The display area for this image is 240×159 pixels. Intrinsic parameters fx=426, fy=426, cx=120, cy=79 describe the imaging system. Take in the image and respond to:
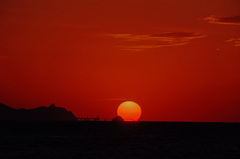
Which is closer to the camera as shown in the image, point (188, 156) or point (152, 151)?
point (188, 156)

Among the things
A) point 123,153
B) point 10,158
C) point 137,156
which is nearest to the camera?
point 10,158

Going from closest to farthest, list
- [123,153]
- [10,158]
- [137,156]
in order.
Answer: [10,158]
[137,156]
[123,153]

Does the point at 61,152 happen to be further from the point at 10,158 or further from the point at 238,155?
the point at 238,155

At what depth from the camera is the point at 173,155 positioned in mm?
76188

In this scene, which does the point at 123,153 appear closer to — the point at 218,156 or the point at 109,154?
the point at 109,154

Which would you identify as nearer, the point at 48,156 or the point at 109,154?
the point at 48,156

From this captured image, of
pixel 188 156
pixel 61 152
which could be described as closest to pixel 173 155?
pixel 188 156

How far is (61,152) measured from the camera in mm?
79125

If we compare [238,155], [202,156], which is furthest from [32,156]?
[238,155]

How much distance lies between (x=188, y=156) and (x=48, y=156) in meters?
24.4

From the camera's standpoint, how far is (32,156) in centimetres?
7100

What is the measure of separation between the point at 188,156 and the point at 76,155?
19.7m

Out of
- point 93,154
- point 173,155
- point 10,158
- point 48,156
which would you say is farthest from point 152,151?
point 10,158

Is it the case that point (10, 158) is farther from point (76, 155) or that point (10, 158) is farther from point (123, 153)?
point (123, 153)
